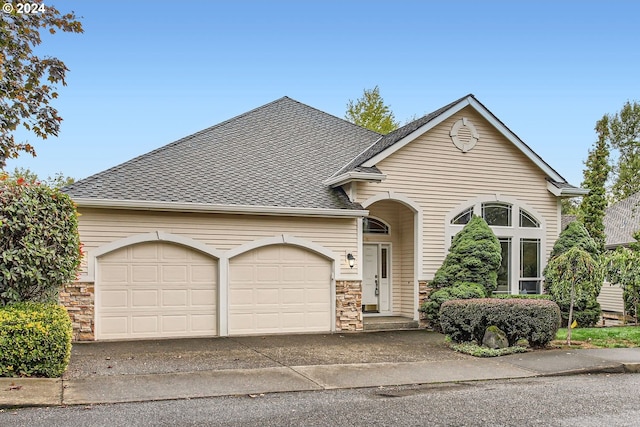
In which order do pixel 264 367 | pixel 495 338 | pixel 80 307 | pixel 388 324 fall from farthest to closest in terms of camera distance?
pixel 388 324 < pixel 80 307 < pixel 495 338 < pixel 264 367

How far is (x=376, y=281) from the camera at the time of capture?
1697 centimetres

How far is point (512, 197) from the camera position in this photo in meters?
16.8

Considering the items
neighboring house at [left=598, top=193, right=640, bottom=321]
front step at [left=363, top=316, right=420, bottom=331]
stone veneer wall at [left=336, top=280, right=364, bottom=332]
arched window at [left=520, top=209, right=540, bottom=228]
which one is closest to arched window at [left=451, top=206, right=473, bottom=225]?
arched window at [left=520, top=209, right=540, bottom=228]

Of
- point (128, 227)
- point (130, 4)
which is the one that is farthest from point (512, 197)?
point (130, 4)

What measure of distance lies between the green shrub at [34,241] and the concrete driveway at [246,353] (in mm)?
1500

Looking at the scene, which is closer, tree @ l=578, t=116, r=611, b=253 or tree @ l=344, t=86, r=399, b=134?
tree @ l=578, t=116, r=611, b=253

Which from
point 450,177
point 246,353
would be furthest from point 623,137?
point 246,353

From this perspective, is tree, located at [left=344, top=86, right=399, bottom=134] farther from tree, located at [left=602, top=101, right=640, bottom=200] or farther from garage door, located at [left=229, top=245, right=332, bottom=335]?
garage door, located at [left=229, top=245, right=332, bottom=335]

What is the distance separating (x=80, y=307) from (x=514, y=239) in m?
11.5

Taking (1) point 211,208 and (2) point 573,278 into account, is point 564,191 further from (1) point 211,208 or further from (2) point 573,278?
(1) point 211,208

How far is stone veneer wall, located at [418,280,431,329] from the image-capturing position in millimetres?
15820

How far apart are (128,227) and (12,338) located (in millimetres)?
5073

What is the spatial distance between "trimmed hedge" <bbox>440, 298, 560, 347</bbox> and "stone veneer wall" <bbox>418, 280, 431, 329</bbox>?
367cm

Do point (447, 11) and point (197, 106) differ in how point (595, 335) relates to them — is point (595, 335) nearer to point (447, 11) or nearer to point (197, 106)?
point (447, 11)
